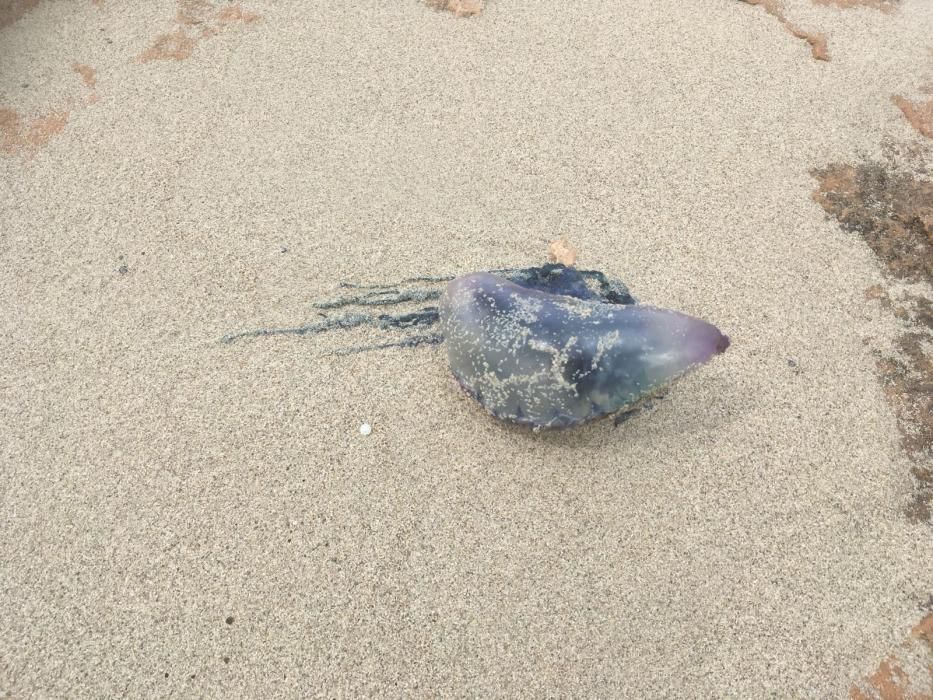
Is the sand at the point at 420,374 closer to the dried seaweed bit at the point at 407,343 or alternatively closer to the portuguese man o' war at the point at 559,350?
the dried seaweed bit at the point at 407,343

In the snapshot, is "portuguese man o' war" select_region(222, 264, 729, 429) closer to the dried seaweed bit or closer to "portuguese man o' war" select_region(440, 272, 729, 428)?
"portuguese man o' war" select_region(440, 272, 729, 428)

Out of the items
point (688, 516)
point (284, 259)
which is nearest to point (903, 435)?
point (688, 516)

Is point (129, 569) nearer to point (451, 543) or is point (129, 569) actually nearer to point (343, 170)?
point (451, 543)

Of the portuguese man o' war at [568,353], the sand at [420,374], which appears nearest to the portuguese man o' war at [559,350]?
the portuguese man o' war at [568,353]

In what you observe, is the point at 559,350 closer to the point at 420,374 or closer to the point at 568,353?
the point at 568,353

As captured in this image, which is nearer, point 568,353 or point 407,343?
point 568,353

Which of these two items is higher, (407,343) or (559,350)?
(559,350)

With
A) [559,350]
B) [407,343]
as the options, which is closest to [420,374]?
[407,343]
